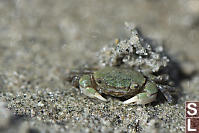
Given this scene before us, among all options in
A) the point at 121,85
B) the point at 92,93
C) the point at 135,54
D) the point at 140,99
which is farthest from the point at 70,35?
the point at 140,99

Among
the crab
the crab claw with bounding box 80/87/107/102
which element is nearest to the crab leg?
the crab

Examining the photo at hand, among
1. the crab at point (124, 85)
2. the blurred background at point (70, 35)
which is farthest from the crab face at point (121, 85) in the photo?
the blurred background at point (70, 35)

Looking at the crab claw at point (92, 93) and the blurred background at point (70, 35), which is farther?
the blurred background at point (70, 35)

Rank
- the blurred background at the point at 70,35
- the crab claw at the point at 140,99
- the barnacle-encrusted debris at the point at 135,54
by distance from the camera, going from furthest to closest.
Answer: the blurred background at the point at 70,35 < the barnacle-encrusted debris at the point at 135,54 < the crab claw at the point at 140,99

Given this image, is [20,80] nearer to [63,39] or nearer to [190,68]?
[63,39]

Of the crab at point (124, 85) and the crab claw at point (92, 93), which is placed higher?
the crab at point (124, 85)

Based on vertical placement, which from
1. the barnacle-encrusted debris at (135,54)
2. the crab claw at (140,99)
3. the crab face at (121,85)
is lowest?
the crab claw at (140,99)

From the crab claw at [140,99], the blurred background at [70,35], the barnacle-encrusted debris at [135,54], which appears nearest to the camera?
the crab claw at [140,99]

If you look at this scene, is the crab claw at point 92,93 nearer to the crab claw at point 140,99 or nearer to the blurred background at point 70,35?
the blurred background at point 70,35
